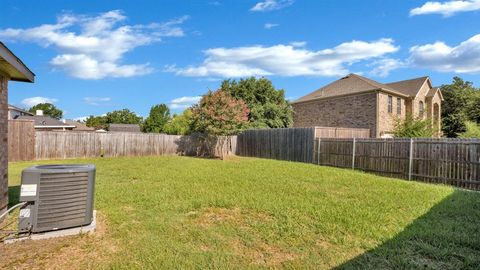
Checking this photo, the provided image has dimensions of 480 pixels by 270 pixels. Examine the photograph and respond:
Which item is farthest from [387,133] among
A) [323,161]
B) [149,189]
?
[149,189]

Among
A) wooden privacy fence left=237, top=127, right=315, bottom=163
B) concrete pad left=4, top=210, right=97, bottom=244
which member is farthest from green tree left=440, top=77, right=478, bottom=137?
concrete pad left=4, top=210, right=97, bottom=244

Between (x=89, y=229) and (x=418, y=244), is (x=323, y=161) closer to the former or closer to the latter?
(x=418, y=244)

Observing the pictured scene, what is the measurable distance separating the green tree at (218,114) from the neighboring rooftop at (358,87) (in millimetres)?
9158

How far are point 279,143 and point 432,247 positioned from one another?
1365 centimetres

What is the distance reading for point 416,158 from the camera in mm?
10195

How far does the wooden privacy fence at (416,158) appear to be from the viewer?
883 cm

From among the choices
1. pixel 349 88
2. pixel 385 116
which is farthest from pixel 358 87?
pixel 385 116

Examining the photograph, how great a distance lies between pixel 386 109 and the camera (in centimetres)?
2028

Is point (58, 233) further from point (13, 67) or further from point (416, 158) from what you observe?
point (416, 158)

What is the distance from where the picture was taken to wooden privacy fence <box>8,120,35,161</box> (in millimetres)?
13820

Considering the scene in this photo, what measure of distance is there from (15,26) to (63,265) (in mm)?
10439

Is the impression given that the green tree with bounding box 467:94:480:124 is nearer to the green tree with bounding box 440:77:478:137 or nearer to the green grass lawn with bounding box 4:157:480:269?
the green tree with bounding box 440:77:478:137

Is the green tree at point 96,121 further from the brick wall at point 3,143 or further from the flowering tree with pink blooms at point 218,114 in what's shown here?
the brick wall at point 3,143

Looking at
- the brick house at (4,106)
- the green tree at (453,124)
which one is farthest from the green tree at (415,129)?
the brick house at (4,106)
